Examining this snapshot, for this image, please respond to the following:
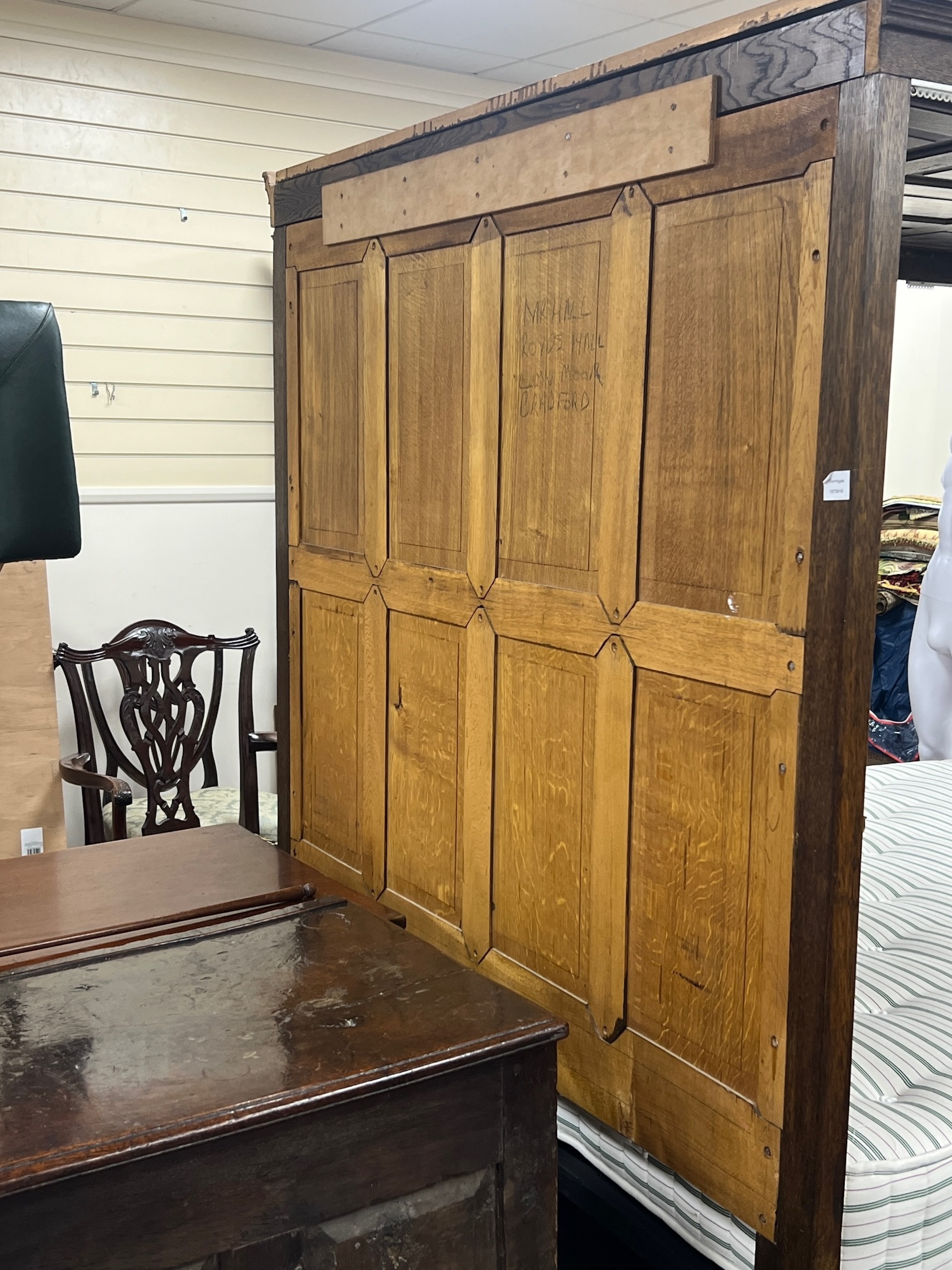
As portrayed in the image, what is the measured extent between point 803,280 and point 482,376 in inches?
30.9

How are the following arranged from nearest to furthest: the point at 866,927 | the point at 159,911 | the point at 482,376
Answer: the point at 159,911
the point at 482,376
the point at 866,927

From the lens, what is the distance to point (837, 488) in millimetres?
1588

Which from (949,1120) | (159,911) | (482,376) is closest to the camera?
(949,1120)

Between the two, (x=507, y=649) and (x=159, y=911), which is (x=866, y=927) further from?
(x=159, y=911)

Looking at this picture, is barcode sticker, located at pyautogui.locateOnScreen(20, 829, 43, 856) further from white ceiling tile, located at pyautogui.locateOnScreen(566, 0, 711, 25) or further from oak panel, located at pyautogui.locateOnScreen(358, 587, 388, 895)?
white ceiling tile, located at pyautogui.locateOnScreen(566, 0, 711, 25)

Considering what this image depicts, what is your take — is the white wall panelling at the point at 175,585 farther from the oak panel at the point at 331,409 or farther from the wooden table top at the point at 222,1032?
the wooden table top at the point at 222,1032

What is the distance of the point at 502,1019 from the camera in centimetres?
164

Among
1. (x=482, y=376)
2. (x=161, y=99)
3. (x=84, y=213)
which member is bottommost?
(x=482, y=376)

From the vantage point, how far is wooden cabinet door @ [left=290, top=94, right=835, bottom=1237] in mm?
1729

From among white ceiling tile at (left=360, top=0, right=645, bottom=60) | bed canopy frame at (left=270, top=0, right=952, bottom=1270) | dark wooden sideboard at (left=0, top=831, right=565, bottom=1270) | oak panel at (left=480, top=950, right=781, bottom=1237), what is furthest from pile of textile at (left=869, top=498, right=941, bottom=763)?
dark wooden sideboard at (left=0, top=831, right=565, bottom=1270)

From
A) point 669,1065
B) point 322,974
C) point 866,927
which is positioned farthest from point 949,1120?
point 322,974

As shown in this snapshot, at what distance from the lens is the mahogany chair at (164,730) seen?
13.2 feet

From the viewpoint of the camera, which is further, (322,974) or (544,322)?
(544,322)

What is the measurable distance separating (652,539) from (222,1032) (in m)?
0.98
